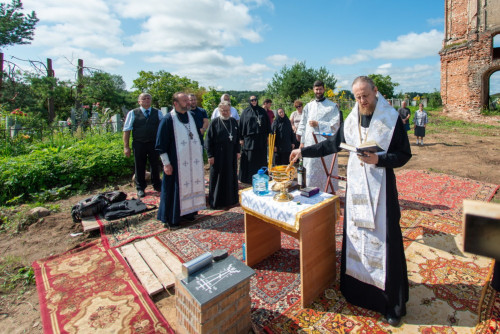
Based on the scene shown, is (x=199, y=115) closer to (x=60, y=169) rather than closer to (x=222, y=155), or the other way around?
(x=222, y=155)

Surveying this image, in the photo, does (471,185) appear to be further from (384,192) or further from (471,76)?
(471,76)

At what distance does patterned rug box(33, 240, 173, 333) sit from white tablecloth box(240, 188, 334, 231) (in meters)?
1.35

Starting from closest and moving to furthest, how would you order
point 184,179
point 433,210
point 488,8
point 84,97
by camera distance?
point 184,179 < point 433,210 < point 488,8 < point 84,97

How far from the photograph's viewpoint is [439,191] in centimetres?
598

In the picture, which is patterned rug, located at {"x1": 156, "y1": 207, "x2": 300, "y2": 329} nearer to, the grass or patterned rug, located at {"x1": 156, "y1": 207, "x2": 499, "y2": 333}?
patterned rug, located at {"x1": 156, "y1": 207, "x2": 499, "y2": 333}

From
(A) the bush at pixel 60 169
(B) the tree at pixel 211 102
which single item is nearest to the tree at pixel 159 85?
(B) the tree at pixel 211 102

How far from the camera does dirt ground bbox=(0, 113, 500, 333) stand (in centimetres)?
270

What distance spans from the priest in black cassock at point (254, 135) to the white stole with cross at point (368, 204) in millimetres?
4138

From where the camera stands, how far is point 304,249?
254 cm

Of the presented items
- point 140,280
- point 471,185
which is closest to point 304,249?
point 140,280

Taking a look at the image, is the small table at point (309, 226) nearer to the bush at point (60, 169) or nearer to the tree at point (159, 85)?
the bush at point (60, 169)

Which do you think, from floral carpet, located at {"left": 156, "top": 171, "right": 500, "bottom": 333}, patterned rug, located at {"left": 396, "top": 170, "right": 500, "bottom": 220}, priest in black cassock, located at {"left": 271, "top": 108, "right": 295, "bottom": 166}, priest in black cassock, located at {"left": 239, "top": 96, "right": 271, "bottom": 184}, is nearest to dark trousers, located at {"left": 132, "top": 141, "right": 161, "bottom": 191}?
priest in black cassock, located at {"left": 239, "top": 96, "right": 271, "bottom": 184}

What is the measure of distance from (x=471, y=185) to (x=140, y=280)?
7.11m

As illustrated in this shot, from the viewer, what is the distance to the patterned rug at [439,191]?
5074 mm
